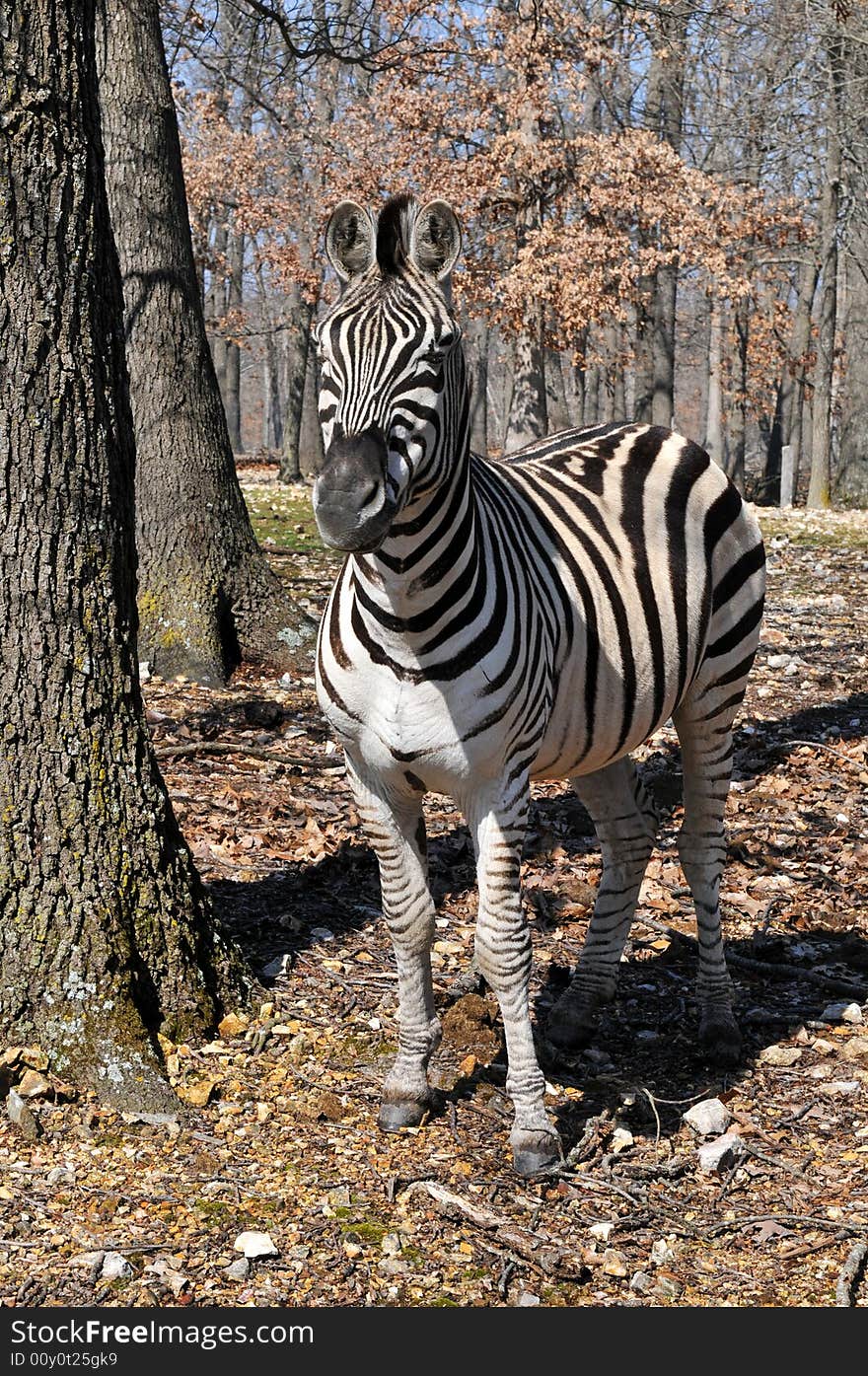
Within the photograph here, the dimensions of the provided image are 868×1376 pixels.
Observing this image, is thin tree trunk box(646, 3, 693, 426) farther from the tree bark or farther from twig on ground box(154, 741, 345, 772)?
twig on ground box(154, 741, 345, 772)

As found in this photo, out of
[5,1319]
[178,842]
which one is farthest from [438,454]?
[5,1319]

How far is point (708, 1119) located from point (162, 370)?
6.22 meters

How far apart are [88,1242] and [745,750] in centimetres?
604

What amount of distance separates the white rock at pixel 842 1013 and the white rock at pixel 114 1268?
318 cm

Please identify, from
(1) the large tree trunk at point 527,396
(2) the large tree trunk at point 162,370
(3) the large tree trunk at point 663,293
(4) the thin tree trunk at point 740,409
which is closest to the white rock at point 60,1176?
(2) the large tree trunk at point 162,370

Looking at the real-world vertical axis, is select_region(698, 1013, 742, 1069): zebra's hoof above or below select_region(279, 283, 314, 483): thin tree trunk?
below

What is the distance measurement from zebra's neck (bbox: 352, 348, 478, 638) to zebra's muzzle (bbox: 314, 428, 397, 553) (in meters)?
0.36

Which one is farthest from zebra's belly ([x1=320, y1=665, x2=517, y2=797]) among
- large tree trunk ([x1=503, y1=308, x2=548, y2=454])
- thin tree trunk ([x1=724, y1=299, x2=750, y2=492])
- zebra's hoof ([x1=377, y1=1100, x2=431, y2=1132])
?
thin tree trunk ([x1=724, y1=299, x2=750, y2=492])

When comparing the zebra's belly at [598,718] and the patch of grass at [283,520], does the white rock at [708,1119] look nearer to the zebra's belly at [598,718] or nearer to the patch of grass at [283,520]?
the zebra's belly at [598,718]

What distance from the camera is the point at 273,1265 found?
359 cm

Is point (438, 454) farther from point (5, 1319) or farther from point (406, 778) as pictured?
point (5, 1319)

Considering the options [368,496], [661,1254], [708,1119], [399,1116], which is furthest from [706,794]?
[368,496]

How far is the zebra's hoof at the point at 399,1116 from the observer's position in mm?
4328

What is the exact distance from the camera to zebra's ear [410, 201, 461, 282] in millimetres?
3721
